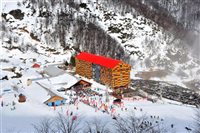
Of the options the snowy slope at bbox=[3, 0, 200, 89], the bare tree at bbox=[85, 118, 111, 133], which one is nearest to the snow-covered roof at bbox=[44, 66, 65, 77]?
the snowy slope at bbox=[3, 0, 200, 89]

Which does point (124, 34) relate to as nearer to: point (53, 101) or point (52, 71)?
point (52, 71)

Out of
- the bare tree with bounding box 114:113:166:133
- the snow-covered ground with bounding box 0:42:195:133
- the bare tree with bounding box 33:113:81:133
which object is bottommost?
the snow-covered ground with bounding box 0:42:195:133

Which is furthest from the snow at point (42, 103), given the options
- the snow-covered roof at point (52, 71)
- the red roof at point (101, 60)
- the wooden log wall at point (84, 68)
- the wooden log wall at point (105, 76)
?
the red roof at point (101, 60)

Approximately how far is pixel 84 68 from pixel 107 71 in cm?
778

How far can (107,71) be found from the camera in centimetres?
5369

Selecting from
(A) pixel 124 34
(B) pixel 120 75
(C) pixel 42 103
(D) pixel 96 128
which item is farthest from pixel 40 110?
(A) pixel 124 34

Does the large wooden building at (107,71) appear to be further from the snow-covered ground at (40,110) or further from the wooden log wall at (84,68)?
the snow-covered ground at (40,110)

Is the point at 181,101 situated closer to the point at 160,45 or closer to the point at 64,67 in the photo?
the point at 64,67

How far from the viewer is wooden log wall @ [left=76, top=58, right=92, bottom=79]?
193ft

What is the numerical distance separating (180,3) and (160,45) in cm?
4119

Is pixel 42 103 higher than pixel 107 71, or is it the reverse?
pixel 107 71

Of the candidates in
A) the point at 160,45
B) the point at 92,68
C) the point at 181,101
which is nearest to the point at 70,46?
the point at 160,45

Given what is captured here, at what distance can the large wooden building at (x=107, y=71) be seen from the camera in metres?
52.9

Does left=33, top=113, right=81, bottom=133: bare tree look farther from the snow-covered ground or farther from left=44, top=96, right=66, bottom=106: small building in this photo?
left=44, top=96, right=66, bottom=106: small building
